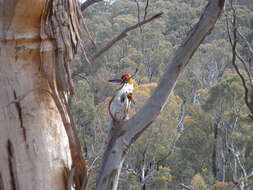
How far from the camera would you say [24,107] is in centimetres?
98

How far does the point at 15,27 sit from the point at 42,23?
66mm

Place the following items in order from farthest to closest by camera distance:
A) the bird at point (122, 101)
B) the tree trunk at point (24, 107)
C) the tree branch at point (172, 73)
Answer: the bird at point (122, 101) → the tree branch at point (172, 73) → the tree trunk at point (24, 107)

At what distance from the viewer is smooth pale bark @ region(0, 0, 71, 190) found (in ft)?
3.14

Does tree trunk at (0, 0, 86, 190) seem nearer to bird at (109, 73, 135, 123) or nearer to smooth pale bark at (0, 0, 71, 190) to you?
smooth pale bark at (0, 0, 71, 190)

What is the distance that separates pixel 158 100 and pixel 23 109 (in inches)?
20.3

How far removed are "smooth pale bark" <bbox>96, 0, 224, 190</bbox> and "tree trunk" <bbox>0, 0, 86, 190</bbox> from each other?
37cm

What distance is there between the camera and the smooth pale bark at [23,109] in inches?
37.6

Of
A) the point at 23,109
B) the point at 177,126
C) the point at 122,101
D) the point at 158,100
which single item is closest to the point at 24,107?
the point at 23,109

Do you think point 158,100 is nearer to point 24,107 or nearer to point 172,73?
point 172,73

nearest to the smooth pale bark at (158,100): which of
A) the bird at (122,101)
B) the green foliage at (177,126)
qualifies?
the bird at (122,101)

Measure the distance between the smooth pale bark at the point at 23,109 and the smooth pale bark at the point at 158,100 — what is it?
0.38 metres

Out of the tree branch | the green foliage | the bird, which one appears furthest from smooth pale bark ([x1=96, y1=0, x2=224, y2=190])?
the green foliage

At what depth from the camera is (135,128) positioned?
1.35 meters

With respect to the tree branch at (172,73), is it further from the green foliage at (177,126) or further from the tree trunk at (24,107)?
the green foliage at (177,126)
